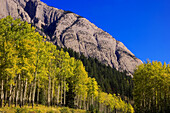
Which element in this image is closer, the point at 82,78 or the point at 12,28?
the point at 12,28

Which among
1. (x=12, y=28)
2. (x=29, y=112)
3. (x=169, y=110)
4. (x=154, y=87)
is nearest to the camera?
(x=29, y=112)

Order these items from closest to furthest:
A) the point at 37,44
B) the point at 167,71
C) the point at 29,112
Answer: the point at 29,112 → the point at 37,44 → the point at 167,71

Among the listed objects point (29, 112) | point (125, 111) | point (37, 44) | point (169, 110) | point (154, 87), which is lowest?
point (125, 111)

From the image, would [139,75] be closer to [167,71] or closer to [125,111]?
[167,71]

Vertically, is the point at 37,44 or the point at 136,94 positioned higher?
the point at 37,44

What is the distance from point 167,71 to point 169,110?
312 inches

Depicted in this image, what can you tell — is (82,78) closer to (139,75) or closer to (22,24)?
(139,75)

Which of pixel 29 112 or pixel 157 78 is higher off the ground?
pixel 157 78

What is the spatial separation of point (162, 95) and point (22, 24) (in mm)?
29392

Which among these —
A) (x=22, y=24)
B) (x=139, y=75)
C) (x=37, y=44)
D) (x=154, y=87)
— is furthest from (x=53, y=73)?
(x=154, y=87)

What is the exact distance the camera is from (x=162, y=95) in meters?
32.6

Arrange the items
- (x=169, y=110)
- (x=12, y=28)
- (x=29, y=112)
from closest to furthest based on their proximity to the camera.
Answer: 1. (x=29, y=112)
2. (x=12, y=28)
3. (x=169, y=110)

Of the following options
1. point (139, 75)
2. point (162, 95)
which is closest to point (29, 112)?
point (139, 75)

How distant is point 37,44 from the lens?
2547cm
